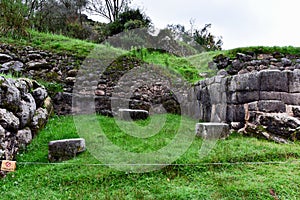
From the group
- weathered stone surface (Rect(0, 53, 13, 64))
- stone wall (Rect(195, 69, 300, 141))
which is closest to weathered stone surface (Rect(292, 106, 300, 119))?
stone wall (Rect(195, 69, 300, 141))

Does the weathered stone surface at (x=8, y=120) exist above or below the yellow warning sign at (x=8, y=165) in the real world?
above

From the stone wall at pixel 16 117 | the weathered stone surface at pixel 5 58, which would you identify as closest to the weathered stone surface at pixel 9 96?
the stone wall at pixel 16 117

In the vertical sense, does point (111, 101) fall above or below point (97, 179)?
above

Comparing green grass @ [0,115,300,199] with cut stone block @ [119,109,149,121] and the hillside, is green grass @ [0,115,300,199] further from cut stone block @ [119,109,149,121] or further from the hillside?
cut stone block @ [119,109,149,121]

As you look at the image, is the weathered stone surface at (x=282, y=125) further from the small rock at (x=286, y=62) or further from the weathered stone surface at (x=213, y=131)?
the small rock at (x=286, y=62)

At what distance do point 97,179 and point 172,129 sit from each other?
2.28 metres

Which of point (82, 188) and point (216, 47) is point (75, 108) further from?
point (216, 47)

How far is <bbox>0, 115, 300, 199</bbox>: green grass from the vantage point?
108 inches

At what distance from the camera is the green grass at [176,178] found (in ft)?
9.01

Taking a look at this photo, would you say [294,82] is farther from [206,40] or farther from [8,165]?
[206,40]

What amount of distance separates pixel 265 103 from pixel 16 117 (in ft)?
12.7

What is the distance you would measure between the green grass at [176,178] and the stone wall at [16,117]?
0.20 metres

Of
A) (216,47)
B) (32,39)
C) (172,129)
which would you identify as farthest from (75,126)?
(216,47)

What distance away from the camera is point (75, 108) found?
598 centimetres
